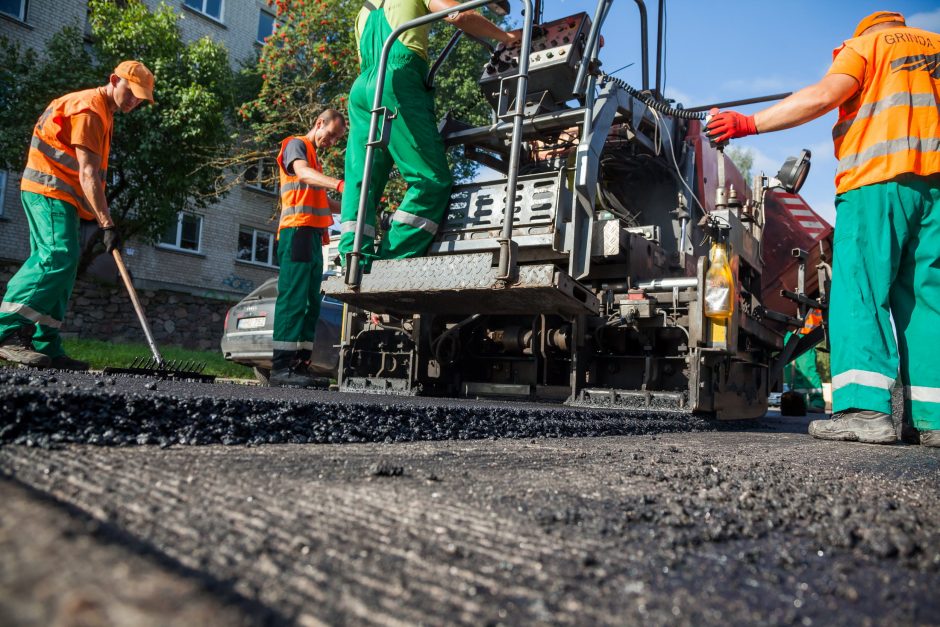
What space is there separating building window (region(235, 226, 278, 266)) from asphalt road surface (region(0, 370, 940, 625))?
19.4 meters

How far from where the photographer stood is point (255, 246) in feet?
67.3

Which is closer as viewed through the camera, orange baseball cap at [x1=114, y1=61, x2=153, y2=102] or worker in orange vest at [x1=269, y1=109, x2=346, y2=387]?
orange baseball cap at [x1=114, y1=61, x2=153, y2=102]

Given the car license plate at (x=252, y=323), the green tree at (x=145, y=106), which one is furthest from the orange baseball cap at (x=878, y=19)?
the green tree at (x=145, y=106)

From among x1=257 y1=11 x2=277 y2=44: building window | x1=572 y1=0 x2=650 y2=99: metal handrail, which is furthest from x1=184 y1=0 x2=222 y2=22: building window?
x1=572 y1=0 x2=650 y2=99: metal handrail

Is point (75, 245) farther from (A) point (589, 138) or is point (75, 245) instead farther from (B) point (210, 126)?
(B) point (210, 126)

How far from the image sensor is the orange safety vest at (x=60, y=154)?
4410 mm

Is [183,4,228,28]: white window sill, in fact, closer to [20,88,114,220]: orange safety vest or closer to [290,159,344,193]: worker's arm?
[290,159,344,193]: worker's arm

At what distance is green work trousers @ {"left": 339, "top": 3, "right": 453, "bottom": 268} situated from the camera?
14.1 feet

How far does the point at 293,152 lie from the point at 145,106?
10.4 metres

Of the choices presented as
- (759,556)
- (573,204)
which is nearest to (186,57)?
(573,204)

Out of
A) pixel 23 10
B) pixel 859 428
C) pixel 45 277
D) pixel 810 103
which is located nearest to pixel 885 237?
pixel 810 103

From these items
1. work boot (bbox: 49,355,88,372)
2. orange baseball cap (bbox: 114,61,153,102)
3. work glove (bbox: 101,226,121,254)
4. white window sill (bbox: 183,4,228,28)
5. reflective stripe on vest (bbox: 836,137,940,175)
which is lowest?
work boot (bbox: 49,355,88,372)

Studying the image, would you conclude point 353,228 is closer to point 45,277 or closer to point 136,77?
point 45,277

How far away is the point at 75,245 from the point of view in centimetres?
444
